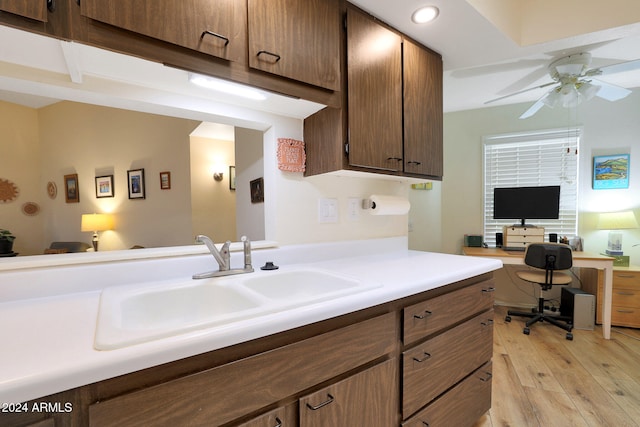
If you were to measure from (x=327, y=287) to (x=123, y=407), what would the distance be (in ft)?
2.63

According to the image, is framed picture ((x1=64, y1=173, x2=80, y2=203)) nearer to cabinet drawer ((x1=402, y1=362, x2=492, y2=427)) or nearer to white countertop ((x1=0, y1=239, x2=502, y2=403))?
white countertop ((x1=0, y1=239, x2=502, y2=403))

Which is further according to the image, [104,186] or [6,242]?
[104,186]

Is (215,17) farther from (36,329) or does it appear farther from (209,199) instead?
(209,199)

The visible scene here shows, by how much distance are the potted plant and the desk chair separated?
5611mm

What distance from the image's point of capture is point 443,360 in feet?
4.02

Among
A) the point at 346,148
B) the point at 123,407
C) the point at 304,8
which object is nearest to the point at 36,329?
the point at 123,407

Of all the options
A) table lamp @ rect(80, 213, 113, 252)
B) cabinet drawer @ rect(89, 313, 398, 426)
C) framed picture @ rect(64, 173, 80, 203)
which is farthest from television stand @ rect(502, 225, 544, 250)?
framed picture @ rect(64, 173, 80, 203)

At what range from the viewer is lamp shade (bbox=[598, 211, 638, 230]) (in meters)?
2.79

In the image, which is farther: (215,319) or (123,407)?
(215,319)

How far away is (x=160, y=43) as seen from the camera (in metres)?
0.83

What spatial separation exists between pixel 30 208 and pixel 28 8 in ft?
14.8

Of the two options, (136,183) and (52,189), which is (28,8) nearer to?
(136,183)

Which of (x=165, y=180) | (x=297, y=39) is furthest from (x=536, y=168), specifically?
(x=165, y=180)

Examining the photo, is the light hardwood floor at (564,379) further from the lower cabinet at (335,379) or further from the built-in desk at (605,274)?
the lower cabinet at (335,379)
